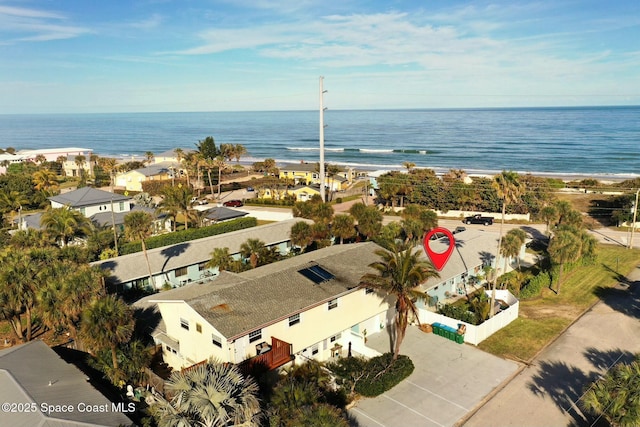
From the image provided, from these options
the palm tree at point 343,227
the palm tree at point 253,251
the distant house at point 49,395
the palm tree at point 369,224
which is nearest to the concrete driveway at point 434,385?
the distant house at point 49,395

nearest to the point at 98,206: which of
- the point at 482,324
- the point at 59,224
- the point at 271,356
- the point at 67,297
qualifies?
the point at 59,224

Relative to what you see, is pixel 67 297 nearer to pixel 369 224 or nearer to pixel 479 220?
pixel 369 224

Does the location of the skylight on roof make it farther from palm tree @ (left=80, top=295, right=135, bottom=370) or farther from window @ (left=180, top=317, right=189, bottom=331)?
palm tree @ (left=80, top=295, right=135, bottom=370)

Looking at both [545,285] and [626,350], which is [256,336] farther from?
[545,285]

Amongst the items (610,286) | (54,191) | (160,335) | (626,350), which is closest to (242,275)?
(160,335)

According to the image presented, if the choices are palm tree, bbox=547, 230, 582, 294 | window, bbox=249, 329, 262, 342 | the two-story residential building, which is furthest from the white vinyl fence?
window, bbox=249, 329, 262, 342

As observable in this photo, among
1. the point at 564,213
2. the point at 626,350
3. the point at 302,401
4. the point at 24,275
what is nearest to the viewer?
the point at 302,401
